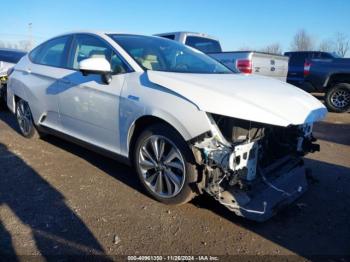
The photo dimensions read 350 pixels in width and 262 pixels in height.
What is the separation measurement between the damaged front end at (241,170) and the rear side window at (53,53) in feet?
8.20

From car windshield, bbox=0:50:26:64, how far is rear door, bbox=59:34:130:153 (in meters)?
5.08

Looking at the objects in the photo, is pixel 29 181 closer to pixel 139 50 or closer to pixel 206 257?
pixel 139 50

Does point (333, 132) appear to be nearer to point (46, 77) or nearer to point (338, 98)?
point (338, 98)

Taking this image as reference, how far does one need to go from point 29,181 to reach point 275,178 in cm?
275

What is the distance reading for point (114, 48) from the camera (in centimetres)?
397

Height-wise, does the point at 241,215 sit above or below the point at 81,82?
below

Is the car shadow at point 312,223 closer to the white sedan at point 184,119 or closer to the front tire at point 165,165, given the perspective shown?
the white sedan at point 184,119

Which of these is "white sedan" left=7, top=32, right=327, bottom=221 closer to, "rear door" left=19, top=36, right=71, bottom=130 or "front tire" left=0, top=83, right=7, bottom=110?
"rear door" left=19, top=36, right=71, bottom=130

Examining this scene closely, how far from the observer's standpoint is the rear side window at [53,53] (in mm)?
4777

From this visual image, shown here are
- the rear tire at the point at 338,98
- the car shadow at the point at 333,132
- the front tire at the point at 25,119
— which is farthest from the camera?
the rear tire at the point at 338,98

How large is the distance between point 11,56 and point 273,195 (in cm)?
799

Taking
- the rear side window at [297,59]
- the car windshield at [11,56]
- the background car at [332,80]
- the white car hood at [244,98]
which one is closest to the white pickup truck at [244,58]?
the background car at [332,80]

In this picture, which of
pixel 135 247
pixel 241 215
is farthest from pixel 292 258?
pixel 135 247

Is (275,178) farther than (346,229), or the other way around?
(275,178)
